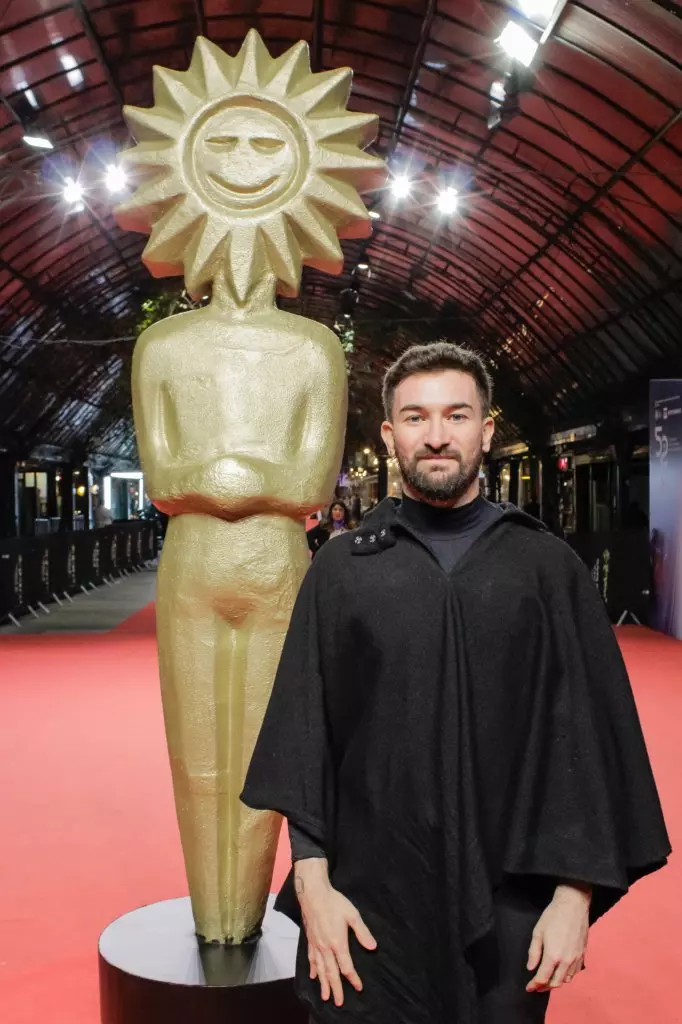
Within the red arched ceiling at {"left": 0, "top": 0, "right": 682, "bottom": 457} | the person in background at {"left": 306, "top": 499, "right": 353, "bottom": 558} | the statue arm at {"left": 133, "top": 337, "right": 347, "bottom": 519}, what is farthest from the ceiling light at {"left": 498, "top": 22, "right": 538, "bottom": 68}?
the statue arm at {"left": 133, "top": 337, "right": 347, "bottom": 519}

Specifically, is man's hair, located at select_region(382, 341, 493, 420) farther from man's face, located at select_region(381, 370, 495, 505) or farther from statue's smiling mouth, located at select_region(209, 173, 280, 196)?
statue's smiling mouth, located at select_region(209, 173, 280, 196)

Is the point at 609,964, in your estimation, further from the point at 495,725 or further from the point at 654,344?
the point at 654,344

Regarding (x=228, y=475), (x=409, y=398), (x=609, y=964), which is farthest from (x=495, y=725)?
(x=609, y=964)

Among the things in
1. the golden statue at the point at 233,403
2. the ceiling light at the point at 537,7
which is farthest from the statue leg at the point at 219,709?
the ceiling light at the point at 537,7

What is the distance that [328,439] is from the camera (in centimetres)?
284

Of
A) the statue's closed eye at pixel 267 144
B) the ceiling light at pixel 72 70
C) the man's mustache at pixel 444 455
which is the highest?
the ceiling light at pixel 72 70

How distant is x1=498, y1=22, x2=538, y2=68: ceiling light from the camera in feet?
Result: 34.3

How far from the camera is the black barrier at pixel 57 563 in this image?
11703 mm

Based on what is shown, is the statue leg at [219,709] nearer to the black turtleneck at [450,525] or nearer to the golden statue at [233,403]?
the golden statue at [233,403]

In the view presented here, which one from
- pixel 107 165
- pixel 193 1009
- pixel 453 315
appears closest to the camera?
pixel 193 1009

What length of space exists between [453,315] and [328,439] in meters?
18.8

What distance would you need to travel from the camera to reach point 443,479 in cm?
175

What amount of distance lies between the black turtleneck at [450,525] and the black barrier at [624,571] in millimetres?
10378

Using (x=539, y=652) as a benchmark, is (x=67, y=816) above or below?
below
